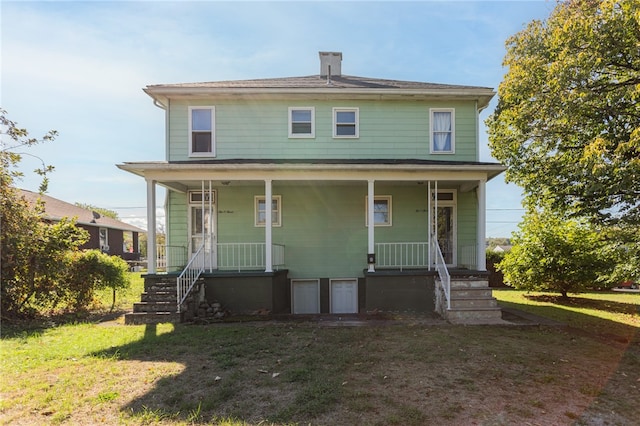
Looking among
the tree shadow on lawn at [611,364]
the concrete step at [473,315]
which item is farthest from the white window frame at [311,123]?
the tree shadow on lawn at [611,364]

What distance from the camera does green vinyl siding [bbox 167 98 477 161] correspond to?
1127 cm

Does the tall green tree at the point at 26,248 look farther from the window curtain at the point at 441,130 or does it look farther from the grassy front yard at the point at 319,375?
the window curtain at the point at 441,130

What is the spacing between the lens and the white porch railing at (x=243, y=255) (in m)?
10.9

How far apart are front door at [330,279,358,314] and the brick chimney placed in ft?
25.4

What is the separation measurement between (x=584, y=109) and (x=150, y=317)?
38.8 ft

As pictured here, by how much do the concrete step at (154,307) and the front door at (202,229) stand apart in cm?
246

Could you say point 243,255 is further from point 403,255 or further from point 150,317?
point 403,255

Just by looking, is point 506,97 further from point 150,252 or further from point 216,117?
point 150,252

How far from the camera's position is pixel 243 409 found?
4027 millimetres

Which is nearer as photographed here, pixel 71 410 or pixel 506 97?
pixel 71 410

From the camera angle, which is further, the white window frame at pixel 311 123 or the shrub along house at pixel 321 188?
the white window frame at pixel 311 123

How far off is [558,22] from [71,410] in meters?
13.3

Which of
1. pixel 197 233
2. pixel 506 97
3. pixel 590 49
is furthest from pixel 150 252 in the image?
pixel 590 49

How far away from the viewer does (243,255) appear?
1097cm
